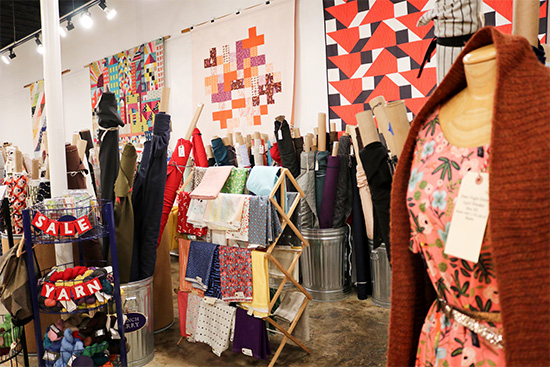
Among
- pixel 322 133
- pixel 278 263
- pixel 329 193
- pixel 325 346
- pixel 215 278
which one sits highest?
pixel 322 133

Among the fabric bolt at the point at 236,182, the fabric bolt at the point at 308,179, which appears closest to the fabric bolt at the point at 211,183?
the fabric bolt at the point at 236,182

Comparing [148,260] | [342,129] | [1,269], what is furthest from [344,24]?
[1,269]

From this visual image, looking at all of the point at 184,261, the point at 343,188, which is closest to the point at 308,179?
the point at 343,188

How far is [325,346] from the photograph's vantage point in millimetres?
2857

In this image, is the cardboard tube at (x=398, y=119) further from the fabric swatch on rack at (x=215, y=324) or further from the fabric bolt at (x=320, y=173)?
the fabric bolt at (x=320, y=173)

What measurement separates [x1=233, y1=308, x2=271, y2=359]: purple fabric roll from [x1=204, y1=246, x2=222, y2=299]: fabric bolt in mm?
193

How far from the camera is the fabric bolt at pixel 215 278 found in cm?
270

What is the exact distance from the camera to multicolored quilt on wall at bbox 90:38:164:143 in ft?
21.8

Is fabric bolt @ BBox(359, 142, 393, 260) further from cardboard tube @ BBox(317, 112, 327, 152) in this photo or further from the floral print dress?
cardboard tube @ BBox(317, 112, 327, 152)

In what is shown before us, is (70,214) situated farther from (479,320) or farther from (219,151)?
(479,320)

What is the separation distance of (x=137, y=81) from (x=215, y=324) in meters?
5.37

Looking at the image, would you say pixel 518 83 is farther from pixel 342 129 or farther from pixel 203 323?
pixel 342 129

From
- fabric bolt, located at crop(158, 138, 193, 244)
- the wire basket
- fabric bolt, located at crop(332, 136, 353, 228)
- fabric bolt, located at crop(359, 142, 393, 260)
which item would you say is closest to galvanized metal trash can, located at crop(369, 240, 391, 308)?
fabric bolt, located at crop(332, 136, 353, 228)

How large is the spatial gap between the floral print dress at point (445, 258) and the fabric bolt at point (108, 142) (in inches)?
92.4
